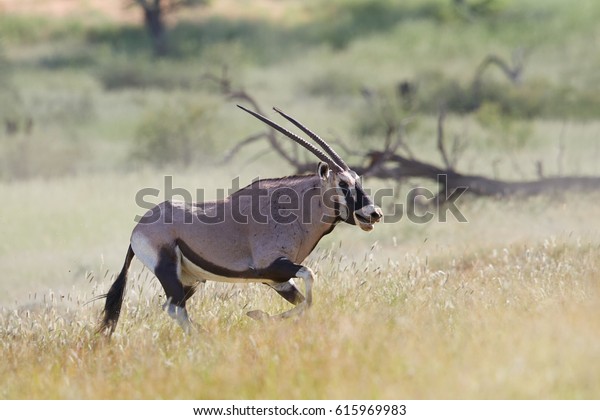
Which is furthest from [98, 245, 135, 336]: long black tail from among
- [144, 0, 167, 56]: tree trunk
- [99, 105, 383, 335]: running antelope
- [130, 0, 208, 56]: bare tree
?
[144, 0, 167, 56]: tree trunk

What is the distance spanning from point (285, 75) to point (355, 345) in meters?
40.6

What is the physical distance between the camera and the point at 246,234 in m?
9.70

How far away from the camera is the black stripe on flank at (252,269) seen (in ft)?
30.9

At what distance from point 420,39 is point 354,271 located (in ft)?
132

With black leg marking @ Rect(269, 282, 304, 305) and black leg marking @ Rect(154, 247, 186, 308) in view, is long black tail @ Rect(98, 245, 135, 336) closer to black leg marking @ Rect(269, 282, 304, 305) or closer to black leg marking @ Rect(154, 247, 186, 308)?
black leg marking @ Rect(154, 247, 186, 308)

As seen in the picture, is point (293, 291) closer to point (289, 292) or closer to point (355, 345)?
point (289, 292)

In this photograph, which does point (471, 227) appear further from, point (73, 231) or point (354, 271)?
point (73, 231)

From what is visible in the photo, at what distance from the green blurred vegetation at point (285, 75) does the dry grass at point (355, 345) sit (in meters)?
17.8

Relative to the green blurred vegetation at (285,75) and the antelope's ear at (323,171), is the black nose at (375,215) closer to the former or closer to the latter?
the antelope's ear at (323,171)

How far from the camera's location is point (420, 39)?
5000 cm

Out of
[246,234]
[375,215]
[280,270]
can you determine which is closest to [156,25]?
[246,234]

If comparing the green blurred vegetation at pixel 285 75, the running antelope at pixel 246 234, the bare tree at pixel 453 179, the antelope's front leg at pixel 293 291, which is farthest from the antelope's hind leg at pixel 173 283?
the green blurred vegetation at pixel 285 75

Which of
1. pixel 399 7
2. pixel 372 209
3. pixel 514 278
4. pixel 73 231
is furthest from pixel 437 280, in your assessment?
pixel 399 7
